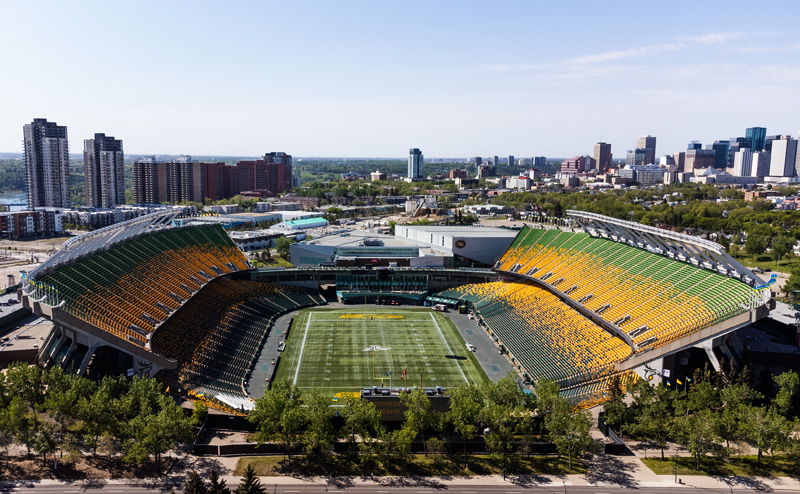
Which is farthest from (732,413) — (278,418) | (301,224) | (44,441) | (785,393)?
(301,224)

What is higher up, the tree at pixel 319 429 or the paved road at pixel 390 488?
the tree at pixel 319 429

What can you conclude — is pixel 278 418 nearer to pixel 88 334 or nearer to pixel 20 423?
pixel 20 423

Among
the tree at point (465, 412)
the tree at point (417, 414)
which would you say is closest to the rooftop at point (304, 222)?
the tree at point (465, 412)

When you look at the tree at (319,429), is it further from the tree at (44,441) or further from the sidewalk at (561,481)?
the tree at (44,441)

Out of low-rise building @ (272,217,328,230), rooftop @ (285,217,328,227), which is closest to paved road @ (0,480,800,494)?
low-rise building @ (272,217,328,230)

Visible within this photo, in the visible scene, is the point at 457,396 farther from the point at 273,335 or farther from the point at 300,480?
the point at 273,335

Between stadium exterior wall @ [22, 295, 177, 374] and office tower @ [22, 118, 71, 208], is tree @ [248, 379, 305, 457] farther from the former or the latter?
office tower @ [22, 118, 71, 208]
